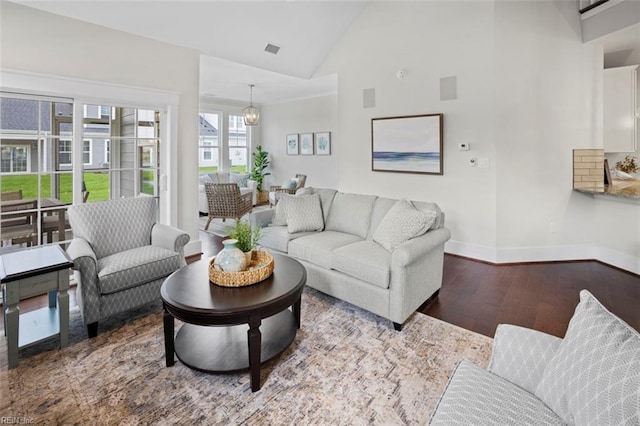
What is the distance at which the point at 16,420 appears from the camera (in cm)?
176

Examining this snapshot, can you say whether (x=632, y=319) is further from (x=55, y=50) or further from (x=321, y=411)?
(x=55, y=50)

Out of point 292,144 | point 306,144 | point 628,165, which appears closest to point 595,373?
point 628,165

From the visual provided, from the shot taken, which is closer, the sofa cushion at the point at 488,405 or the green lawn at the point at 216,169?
the sofa cushion at the point at 488,405

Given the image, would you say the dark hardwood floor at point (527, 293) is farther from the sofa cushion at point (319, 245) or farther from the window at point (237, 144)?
the window at point (237, 144)

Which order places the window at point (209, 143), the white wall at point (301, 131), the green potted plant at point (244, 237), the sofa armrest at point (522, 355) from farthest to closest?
1. the window at point (209, 143)
2. the white wall at point (301, 131)
3. the green potted plant at point (244, 237)
4. the sofa armrest at point (522, 355)

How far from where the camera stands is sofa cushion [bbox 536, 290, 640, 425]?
0.92 m

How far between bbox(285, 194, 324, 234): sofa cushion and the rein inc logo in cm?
243

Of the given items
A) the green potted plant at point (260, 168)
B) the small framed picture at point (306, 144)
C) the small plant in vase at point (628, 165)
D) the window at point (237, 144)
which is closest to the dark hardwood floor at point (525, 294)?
the small plant in vase at point (628, 165)

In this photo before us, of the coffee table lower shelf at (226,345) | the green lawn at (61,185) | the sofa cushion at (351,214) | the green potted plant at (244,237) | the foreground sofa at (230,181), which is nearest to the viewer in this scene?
the coffee table lower shelf at (226,345)

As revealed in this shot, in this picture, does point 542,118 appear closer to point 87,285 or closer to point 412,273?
point 412,273

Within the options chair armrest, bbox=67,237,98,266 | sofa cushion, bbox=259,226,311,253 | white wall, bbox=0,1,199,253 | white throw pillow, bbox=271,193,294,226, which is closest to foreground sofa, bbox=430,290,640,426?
sofa cushion, bbox=259,226,311,253

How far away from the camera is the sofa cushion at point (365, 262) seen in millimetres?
2672

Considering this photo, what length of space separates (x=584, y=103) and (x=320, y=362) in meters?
4.65

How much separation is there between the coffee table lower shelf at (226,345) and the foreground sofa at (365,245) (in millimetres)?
632
